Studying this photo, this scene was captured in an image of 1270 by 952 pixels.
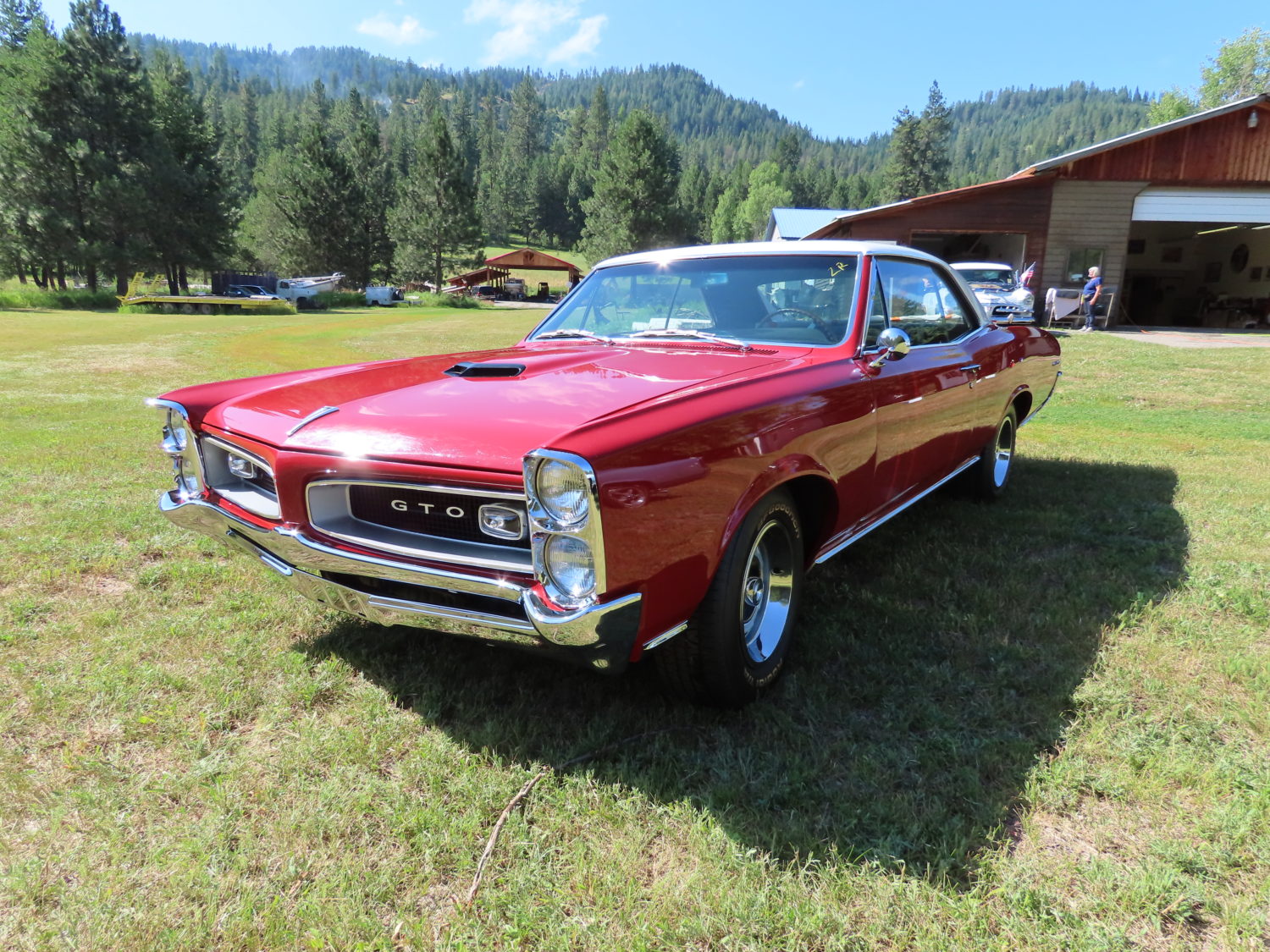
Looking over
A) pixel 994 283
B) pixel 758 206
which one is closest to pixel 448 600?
pixel 994 283

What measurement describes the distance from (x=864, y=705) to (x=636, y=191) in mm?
55503

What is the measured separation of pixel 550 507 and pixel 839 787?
1.20 metres

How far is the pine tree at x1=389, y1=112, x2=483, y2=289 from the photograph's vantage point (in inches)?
2009

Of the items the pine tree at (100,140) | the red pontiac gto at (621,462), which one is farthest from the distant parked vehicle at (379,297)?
the red pontiac gto at (621,462)

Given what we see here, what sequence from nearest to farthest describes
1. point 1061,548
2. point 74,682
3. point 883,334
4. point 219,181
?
point 74,682 → point 883,334 → point 1061,548 → point 219,181

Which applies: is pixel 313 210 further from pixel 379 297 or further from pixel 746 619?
pixel 746 619

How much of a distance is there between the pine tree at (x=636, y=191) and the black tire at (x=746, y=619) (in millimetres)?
52731

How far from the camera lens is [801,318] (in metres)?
3.25

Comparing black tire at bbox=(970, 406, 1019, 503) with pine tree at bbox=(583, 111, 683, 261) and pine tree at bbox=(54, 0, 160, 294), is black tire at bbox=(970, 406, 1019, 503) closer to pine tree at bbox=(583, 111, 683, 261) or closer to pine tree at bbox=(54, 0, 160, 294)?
pine tree at bbox=(54, 0, 160, 294)

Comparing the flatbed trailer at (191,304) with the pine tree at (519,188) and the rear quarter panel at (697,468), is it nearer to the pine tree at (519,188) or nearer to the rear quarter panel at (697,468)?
the rear quarter panel at (697,468)

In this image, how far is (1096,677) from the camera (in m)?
2.77

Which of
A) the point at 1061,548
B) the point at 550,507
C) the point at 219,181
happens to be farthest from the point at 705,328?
the point at 219,181

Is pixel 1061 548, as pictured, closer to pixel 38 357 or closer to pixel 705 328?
pixel 705 328

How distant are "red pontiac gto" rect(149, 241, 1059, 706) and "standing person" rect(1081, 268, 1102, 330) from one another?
16.5 metres
